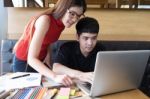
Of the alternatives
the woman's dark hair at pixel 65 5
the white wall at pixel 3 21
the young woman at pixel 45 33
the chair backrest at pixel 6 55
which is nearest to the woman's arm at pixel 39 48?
the young woman at pixel 45 33

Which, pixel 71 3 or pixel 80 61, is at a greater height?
pixel 71 3

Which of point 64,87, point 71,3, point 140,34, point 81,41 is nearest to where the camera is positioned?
point 64,87

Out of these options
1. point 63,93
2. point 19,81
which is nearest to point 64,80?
point 63,93

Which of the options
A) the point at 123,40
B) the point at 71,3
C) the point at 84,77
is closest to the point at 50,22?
the point at 71,3

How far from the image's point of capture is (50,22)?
1.55m

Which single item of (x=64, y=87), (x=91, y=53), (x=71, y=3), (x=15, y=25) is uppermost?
(x=71, y=3)

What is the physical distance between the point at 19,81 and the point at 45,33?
Result: 33 cm

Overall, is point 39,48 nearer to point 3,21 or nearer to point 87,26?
point 87,26

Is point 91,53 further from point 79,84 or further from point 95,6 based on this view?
point 95,6

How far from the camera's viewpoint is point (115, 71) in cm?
123

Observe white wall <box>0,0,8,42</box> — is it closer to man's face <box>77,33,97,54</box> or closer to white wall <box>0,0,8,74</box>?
white wall <box>0,0,8,74</box>

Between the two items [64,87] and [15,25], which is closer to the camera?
[64,87]

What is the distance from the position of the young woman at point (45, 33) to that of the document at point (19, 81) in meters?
0.05

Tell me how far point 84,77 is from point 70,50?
401 mm
